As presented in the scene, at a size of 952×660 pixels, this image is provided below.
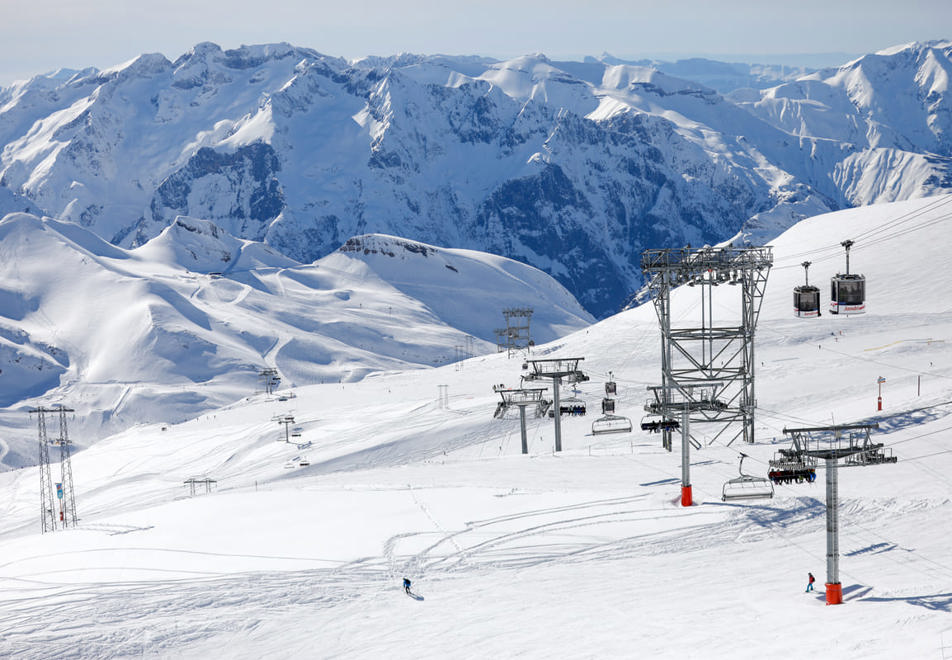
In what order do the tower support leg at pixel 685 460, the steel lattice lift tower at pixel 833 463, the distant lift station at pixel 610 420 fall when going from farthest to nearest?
the distant lift station at pixel 610 420, the tower support leg at pixel 685 460, the steel lattice lift tower at pixel 833 463

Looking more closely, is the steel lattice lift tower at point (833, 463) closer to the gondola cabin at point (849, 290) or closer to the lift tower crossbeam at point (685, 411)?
the lift tower crossbeam at point (685, 411)

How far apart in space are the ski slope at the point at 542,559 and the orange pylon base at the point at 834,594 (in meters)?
0.66

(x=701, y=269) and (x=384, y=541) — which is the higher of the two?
(x=701, y=269)

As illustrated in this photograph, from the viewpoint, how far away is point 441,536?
172 ft

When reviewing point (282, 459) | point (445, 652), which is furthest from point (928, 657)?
point (282, 459)

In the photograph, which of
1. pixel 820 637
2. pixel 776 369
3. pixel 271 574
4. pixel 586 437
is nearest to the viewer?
pixel 820 637

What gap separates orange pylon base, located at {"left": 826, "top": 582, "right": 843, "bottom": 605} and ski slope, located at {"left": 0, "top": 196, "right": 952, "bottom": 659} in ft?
2.15

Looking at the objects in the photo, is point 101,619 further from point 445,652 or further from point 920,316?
point 920,316

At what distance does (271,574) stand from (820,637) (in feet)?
86.6

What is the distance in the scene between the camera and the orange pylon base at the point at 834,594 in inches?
1587

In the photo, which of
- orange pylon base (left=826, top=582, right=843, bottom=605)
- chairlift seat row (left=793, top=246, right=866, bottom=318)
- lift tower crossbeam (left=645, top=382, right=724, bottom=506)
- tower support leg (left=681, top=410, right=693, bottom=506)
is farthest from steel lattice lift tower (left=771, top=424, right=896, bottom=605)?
chairlift seat row (left=793, top=246, right=866, bottom=318)

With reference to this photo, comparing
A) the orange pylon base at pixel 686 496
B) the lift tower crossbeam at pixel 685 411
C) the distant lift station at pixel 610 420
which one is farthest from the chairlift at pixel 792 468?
the distant lift station at pixel 610 420

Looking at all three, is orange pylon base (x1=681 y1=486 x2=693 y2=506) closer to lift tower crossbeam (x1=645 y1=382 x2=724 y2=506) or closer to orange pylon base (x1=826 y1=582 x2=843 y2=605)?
lift tower crossbeam (x1=645 y1=382 x2=724 y2=506)

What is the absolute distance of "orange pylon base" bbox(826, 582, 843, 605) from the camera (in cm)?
4031
